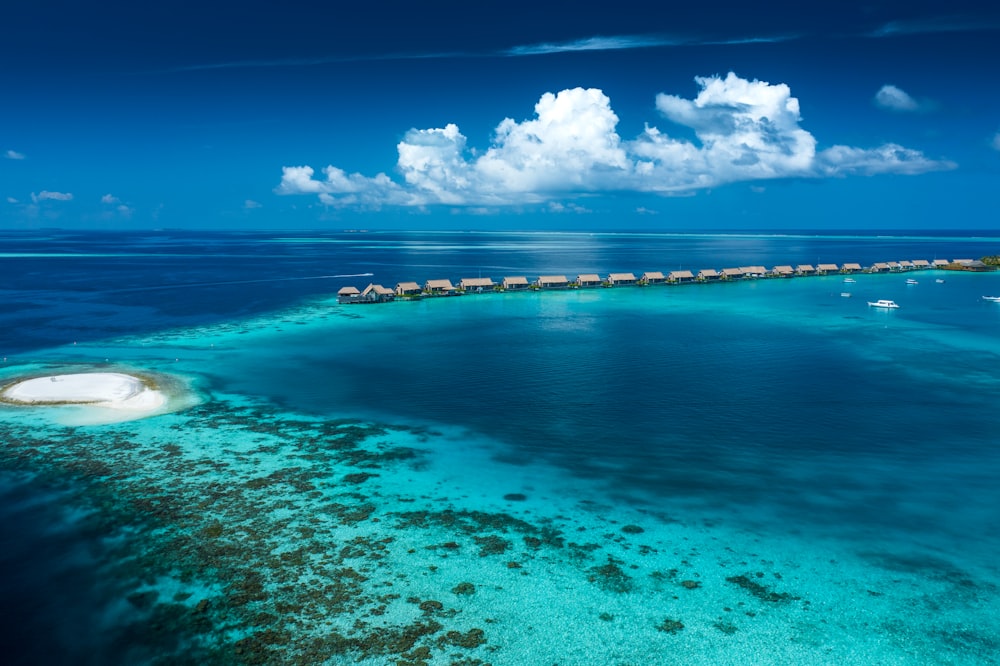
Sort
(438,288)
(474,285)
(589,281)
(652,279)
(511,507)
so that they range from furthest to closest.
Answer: (652,279) < (589,281) < (474,285) < (438,288) < (511,507)

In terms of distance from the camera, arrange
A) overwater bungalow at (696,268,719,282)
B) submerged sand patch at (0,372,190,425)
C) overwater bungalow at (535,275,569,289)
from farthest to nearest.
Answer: overwater bungalow at (696,268,719,282) < overwater bungalow at (535,275,569,289) < submerged sand patch at (0,372,190,425)

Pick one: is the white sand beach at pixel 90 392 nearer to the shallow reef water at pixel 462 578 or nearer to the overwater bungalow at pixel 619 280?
the shallow reef water at pixel 462 578

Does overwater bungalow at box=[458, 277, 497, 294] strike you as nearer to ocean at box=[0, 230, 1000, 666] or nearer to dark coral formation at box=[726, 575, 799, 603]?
ocean at box=[0, 230, 1000, 666]

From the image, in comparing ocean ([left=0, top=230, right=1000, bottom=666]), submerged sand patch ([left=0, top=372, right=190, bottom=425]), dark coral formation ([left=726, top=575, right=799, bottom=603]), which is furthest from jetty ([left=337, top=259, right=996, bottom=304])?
dark coral formation ([left=726, top=575, right=799, bottom=603])

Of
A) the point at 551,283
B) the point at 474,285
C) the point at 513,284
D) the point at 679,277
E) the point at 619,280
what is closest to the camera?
the point at 474,285

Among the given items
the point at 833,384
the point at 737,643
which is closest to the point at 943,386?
the point at 833,384

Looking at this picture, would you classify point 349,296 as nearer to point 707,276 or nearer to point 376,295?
point 376,295

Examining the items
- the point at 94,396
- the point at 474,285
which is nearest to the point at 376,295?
the point at 474,285
